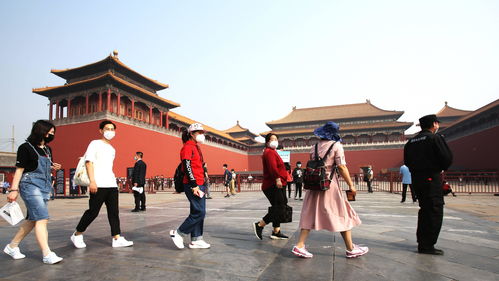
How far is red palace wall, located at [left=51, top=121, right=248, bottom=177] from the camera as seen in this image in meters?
19.0

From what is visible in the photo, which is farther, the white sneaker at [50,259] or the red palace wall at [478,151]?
the red palace wall at [478,151]

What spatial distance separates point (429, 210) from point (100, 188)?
336cm

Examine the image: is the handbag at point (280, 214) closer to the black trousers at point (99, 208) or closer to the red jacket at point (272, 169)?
the red jacket at point (272, 169)

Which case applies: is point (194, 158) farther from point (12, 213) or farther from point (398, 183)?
point (398, 183)

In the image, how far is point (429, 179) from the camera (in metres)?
2.92

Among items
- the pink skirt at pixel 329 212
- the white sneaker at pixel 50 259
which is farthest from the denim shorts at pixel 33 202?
the pink skirt at pixel 329 212

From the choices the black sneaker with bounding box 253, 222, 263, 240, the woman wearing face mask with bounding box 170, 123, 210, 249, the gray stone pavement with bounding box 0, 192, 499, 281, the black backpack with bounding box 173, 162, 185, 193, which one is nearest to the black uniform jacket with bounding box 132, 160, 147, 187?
A: the gray stone pavement with bounding box 0, 192, 499, 281

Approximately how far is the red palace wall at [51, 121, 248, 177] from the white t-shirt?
1699 centimetres

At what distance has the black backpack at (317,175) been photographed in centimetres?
270

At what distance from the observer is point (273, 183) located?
11.9ft

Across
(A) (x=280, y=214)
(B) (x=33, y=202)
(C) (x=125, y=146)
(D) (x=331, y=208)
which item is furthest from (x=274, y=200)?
(C) (x=125, y=146)

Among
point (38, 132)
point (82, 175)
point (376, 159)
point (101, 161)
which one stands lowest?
point (82, 175)

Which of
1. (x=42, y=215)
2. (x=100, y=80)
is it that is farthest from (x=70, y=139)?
(x=42, y=215)

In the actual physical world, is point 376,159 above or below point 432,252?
above
